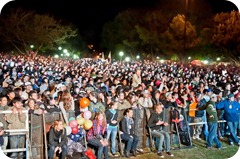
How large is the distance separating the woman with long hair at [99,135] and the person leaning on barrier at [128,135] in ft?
1.92

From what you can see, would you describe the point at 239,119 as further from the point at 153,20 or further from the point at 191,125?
the point at 153,20

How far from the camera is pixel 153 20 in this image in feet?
146

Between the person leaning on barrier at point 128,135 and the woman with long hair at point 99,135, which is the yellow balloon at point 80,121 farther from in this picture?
the person leaning on barrier at point 128,135

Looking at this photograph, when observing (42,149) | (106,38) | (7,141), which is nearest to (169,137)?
(42,149)

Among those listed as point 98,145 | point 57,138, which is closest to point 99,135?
point 98,145

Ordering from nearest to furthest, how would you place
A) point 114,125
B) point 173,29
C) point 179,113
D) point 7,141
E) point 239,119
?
point 7,141
point 114,125
point 179,113
point 239,119
point 173,29

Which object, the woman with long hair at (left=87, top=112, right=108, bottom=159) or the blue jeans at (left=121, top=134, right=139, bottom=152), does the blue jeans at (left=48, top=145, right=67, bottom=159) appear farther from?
the blue jeans at (left=121, top=134, right=139, bottom=152)

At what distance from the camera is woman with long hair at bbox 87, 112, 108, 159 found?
759 centimetres

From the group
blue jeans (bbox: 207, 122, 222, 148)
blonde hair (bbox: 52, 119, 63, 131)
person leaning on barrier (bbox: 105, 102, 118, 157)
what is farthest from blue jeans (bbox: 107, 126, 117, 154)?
blue jeans (bbox: 207, 122, 222, 148)

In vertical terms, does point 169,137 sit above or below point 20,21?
below

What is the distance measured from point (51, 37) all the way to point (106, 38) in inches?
750

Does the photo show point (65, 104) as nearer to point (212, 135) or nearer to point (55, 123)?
point (55, 123)

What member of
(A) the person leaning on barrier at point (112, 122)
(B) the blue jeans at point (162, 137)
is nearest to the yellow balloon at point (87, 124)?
(A) the person leaning on barrier at point (112, 122)

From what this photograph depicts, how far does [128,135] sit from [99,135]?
822 mm
